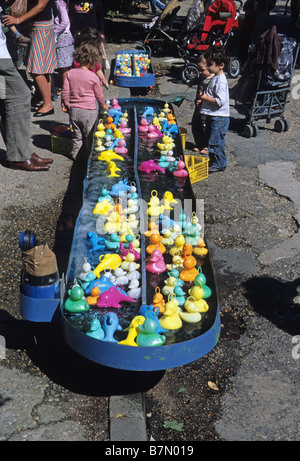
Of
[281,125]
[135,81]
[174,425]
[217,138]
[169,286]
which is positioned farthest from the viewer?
[135,81]

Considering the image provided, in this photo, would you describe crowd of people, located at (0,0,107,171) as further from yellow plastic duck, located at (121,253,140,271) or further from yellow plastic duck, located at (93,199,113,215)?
yellow plastic duck, located at (121,253,140,271)

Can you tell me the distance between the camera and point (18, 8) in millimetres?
7844

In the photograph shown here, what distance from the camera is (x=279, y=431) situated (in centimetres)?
362

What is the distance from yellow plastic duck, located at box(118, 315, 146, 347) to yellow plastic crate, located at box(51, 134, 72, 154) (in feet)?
14.6

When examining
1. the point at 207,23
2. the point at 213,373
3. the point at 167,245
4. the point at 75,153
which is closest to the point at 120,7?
the point at 207,23

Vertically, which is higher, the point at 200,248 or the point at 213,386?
the point at 200,248

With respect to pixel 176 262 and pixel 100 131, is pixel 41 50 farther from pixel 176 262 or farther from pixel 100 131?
pixel 176 262

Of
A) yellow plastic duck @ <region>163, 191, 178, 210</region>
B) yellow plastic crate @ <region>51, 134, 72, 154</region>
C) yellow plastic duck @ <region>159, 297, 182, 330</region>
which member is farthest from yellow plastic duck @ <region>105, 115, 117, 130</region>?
yellow plastic duck @ <region>159, 297, 182, 330</region>

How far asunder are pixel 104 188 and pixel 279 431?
2947 millimetres

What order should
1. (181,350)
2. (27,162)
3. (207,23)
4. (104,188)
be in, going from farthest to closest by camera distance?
(207,23) < (27,162) < (104,188) < (181,350)

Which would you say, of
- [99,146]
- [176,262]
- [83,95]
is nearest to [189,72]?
[83,95]

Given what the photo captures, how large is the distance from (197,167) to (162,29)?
7.39 metres

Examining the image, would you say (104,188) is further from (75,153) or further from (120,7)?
(120,7)

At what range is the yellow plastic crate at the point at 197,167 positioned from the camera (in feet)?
23.0
